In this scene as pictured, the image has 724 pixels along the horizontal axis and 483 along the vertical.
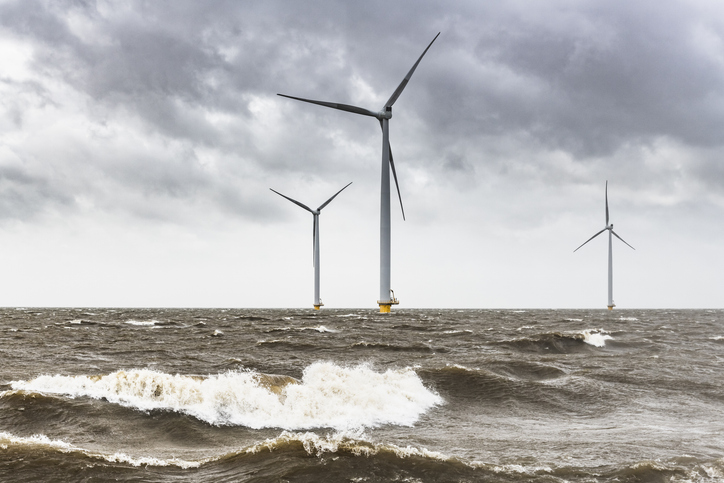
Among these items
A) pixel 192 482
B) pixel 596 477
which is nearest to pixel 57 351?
pixel 192 482

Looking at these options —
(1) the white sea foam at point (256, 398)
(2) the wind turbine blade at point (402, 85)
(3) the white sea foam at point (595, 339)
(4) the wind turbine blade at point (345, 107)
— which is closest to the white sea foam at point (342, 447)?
(1) the white sea foam at point (256, 398)

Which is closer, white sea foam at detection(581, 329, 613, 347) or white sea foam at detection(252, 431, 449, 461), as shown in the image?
white sea foam at detection(252, 431, 449, 461)

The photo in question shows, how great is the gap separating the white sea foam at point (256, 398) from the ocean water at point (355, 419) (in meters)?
0.06

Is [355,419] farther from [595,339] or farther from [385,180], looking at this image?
[385,180]

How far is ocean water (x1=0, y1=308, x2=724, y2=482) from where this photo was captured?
977 centimetres

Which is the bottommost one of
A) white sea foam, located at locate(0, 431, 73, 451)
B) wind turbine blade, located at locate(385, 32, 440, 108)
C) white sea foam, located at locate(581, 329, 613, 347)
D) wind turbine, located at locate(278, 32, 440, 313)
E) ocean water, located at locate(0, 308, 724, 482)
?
white sea foam, located at locate(581, 329, 613, 347)

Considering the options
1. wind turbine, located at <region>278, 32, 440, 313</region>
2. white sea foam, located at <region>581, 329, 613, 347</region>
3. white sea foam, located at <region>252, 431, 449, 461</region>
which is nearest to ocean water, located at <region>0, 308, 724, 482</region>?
white sea foam, located at <region>252, 431, 449, 461</region>

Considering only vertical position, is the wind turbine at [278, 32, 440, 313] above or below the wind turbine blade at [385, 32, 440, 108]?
below

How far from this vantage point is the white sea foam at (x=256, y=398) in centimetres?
1459

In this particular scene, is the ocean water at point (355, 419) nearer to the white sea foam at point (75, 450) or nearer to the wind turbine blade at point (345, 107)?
the white sea foam at point (75, 450)

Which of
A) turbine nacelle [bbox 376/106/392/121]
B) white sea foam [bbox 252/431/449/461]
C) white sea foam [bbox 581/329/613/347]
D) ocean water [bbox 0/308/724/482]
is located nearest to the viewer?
ocean water [bbox 0/308/724/482]

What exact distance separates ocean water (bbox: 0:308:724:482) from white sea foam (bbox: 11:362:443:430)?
58mm

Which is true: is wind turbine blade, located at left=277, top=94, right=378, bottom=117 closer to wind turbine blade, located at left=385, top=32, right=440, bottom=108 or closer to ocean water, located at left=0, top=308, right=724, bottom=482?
wind turbine blade, located at left=385, top=32, right=440, bottom=108

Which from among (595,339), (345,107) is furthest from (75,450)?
(345,107)
